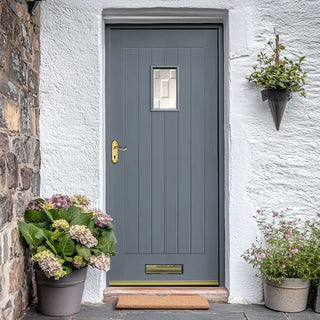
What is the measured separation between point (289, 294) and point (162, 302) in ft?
2.78

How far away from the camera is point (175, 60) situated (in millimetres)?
3186

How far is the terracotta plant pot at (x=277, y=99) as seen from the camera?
114 inches

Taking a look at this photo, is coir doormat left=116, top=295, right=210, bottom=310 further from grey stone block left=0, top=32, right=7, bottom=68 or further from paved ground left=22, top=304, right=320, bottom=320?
grey stone block left=0, top=32, right=7, bottom=68

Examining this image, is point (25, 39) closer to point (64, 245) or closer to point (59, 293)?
point (64, 245)

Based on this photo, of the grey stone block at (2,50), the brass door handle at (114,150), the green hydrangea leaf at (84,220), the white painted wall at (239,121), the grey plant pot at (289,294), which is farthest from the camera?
the brass door handle at (114,150)

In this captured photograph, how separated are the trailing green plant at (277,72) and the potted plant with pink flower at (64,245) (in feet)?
4.66

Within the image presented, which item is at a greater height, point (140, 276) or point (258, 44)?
point (258, 44)

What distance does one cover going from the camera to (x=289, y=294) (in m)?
2.78

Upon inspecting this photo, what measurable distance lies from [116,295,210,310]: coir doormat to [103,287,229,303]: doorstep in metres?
0.04

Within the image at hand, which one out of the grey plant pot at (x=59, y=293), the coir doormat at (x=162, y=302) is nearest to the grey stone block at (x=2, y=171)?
the grey plant pot at (x=59, y=293)

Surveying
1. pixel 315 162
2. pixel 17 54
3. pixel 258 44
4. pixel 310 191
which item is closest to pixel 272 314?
pixel 310 191

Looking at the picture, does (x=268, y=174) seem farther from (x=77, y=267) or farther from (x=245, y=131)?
(x=77, y=267)

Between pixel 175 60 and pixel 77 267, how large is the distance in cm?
164

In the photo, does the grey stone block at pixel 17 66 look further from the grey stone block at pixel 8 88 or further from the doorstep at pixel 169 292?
the doorstep at pixel 169 292
